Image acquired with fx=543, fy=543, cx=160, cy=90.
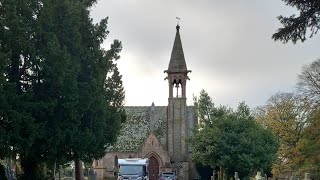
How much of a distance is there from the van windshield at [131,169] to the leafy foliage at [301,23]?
84.9 ft

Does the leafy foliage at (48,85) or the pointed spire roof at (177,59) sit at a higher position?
the pointed spire roof at (177,59)

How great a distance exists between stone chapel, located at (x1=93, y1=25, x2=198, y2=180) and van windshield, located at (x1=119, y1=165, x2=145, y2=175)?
22.6 metres

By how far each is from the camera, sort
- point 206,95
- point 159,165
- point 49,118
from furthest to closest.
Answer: point 159,165 → point 206,95 → point 49,118

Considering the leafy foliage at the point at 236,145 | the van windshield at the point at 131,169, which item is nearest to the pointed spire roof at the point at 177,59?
the leafy foliage at the point at 236,145

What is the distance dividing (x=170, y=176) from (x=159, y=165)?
334 inches

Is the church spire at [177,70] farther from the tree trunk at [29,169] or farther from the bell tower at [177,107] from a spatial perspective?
the tree trunk at [29,169]

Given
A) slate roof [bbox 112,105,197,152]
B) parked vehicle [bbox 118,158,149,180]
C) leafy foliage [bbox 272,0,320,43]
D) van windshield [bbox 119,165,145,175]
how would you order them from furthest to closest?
1. slate roof [bbox 112,105,197,152]
2. van windshield [bbox 119,165,145,175]
3. parked vehicle [bbox 118,158,149,180]
4. leafy foliage [bbox 272,0,320,43]

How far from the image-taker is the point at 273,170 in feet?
187

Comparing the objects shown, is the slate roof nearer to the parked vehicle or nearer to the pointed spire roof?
the pointed spire roof

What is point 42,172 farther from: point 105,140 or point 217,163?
point 217,163

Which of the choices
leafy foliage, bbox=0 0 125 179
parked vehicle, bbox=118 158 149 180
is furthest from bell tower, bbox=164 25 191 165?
leafy foliage, bbox=0 0 125 179

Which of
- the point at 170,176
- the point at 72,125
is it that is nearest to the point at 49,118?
the point at 72,125

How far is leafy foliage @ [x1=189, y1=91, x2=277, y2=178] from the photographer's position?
49.5 metres

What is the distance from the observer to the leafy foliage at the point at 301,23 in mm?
17125
